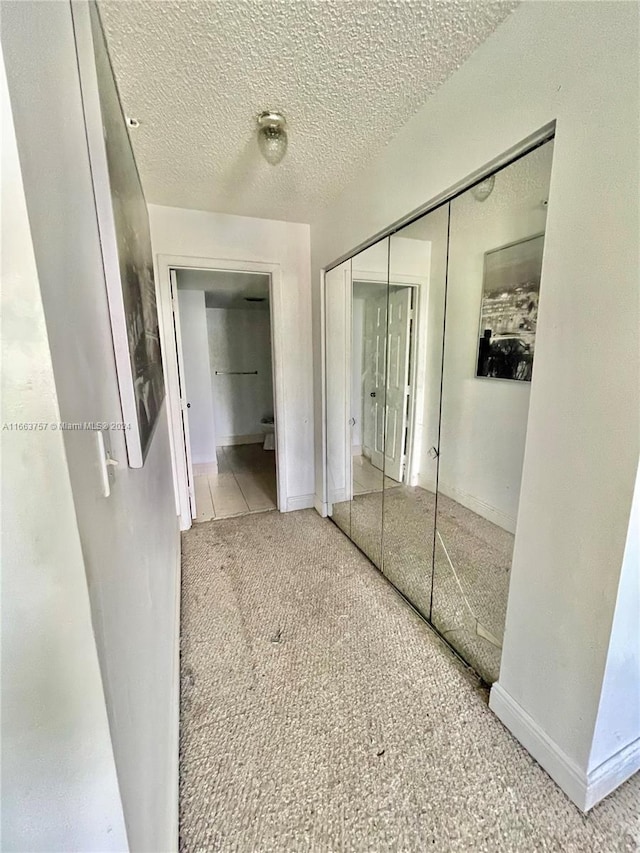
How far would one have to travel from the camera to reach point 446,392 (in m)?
1.95

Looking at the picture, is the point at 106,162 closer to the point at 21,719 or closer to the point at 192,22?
the point at 192,22

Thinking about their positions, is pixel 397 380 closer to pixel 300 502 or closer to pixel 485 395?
pixel 485 395

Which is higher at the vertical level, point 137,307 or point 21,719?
point 137,307

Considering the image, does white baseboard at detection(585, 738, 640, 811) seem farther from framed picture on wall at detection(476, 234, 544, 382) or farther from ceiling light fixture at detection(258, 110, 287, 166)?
ceiling light fixture at detection(258, 110, 287, 166)

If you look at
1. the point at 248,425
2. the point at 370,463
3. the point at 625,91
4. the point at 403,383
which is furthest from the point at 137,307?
the point at 248,425

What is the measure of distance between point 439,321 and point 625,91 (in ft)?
3.60

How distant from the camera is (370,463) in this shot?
2.71 meters

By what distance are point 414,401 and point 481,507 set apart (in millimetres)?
754

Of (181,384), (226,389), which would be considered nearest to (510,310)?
(181,384)

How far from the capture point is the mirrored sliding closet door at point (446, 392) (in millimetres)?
1454

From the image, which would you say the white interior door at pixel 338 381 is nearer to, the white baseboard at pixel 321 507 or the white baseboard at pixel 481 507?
the white baseboard at pixel 321 507

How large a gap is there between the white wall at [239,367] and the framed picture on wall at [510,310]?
152 inches

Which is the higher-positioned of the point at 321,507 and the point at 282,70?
the point at 282,70

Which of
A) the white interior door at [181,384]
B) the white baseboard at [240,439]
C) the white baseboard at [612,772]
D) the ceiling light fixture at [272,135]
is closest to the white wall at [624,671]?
the white baseboard at [612,772]
